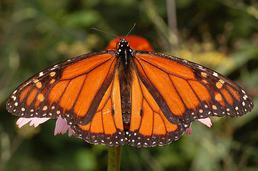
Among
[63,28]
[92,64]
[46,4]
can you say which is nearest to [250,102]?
[92,64]

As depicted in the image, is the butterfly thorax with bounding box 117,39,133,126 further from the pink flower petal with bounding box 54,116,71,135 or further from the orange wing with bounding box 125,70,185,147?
the pink flower petal with bounding box 54,116,71,135

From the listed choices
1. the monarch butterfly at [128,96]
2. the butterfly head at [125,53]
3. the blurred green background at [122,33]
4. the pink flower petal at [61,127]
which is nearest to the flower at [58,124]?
the pink flower petal at [61,127]

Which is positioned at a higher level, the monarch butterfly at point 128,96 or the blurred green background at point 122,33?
the blurred green background at point 122,33

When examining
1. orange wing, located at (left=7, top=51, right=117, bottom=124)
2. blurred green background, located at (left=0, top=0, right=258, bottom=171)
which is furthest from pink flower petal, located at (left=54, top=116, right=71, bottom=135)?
blurred green background, located at (left=0, top=0, right=258, bottom=171)

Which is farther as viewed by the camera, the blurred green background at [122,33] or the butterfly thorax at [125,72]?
the blurred green background at [122,33]

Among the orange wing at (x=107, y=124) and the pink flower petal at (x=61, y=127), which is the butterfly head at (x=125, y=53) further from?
the pink flower petal at (x=61, y=127)

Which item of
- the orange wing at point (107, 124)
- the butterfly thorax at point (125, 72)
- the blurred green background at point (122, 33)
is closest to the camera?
the orange wing at point (107, 124)

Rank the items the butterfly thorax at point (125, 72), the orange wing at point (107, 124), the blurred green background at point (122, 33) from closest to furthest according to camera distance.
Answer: the orange wing at point (107, 124) < the butterfly thorax at point (125, 72) < the blurred green background at point (122, 33)
